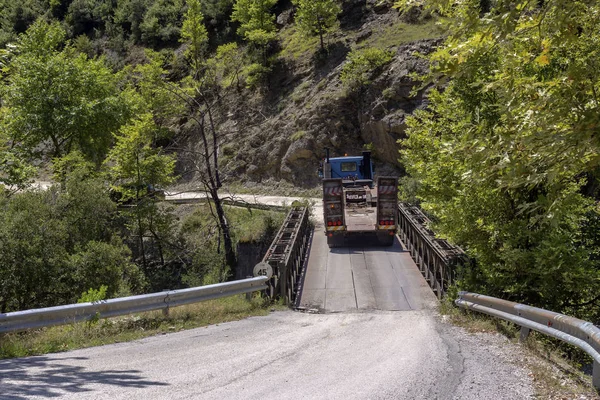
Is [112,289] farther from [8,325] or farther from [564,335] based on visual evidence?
[564,335]

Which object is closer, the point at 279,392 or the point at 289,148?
the point at 279,392

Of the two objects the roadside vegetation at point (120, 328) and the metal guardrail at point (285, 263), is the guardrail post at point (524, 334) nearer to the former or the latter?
the roadside vegetation at point (120, 328)

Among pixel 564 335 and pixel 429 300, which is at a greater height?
pixel 564 335

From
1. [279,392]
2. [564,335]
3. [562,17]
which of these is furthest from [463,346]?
[562,17]

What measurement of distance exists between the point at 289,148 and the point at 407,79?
34.1 feet

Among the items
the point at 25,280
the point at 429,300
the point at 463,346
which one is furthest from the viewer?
the point at 25,280

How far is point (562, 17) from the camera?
5.36 m

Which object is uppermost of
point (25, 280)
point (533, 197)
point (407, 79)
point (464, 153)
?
point (407, 79)

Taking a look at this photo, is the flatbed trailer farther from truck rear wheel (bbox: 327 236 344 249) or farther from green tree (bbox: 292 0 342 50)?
green tree (bbox: 292 0 342 50)

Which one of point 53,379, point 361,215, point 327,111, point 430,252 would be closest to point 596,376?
point 53,379

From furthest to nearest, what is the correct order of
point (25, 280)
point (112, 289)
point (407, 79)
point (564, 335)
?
point (407, 79) → point (112, 289) → point (25, 280) → point (564, 335)

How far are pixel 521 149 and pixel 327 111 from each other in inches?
1405

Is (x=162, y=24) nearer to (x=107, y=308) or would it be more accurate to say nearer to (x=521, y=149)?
(x=107, y=308)

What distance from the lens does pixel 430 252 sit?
14734 mm
